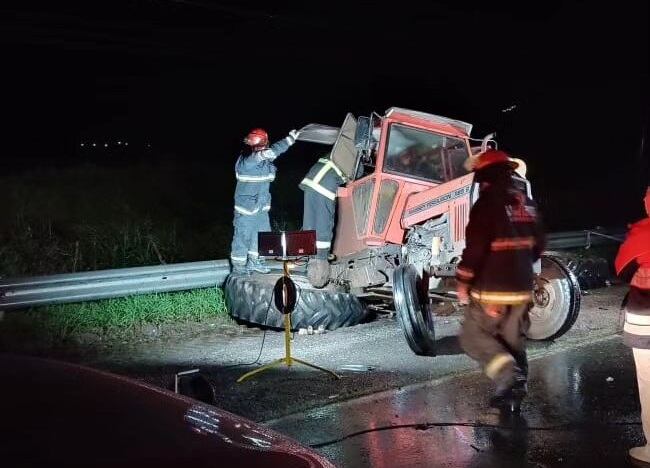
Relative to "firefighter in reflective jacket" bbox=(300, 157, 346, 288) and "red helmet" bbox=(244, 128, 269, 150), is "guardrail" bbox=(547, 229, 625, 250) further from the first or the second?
"red helmet" bbox=(244, 128, 269, 150)

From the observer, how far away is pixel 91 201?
635 inches

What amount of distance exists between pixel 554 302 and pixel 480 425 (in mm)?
2539

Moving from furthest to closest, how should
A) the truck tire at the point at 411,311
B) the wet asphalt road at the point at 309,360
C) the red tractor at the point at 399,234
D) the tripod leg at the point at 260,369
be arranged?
1. the red tractor at the point at 399,234
2. the truck tire at the point at 411,311
3. the tripod leg at the point at 260,369
4. the wet asphalt road at the point at 309,360

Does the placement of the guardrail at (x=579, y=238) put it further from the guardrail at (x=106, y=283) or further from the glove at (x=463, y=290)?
the glove at (x=463, y=290)

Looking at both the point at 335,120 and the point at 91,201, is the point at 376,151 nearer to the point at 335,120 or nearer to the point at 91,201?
the point at 91,201

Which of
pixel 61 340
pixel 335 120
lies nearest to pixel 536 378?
pixel 61 340

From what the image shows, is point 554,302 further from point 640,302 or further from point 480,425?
point 640,302

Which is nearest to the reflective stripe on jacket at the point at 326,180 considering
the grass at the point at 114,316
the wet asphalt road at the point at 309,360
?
the wet asphalt road at the point at 309,360

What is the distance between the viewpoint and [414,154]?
788cm

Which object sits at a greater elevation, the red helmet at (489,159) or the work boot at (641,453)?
the red helmet at (489,159)

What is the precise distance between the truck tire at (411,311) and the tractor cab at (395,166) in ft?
2.84

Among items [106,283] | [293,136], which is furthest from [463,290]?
[106,283]

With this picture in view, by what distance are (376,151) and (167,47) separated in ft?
49.6

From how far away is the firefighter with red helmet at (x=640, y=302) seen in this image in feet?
14.9
